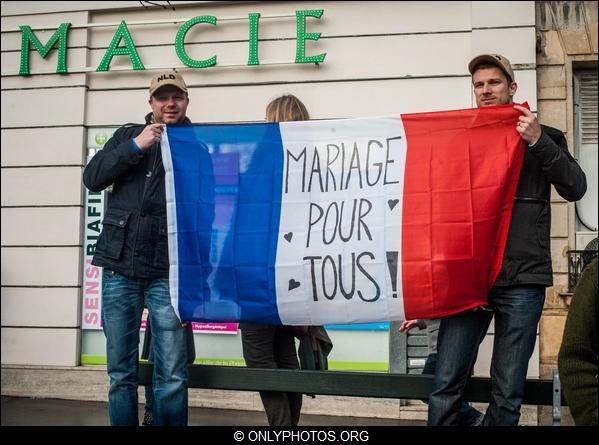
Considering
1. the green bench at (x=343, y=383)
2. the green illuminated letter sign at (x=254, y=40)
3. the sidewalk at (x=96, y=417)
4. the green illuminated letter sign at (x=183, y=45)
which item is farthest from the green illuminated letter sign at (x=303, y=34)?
the green bench at (x=343, y=383)

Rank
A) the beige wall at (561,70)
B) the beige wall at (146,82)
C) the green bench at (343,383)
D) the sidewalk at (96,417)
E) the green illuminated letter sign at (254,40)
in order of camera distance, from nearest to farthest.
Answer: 1. the green bench at (343,383)
2. the sidewalk at (96,417)
3. the beige wall at (561,70)
4. the beige wall at (146,82)
5. the green illuminated letter sign at (254,40)

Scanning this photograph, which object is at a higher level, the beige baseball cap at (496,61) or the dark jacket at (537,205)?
the beige baseball cap at (496,61)

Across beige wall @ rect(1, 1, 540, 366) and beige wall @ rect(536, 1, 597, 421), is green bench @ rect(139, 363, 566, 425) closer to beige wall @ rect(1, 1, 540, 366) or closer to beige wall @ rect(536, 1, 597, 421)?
beige wall @ rect(536, 1, 597, 421)

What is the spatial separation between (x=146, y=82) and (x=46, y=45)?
3.76ft

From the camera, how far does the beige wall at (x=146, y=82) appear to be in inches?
278

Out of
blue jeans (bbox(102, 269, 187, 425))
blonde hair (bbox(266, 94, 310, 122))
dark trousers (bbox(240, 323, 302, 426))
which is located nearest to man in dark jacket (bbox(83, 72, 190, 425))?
blue jeans (bbox(102, 269, 187, 425))

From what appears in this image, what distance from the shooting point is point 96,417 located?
6.61 metres

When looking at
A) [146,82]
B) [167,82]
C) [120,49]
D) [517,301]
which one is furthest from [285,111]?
[120,49]

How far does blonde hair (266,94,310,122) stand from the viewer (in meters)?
4.45

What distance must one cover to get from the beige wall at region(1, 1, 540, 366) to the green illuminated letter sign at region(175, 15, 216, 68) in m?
0.09

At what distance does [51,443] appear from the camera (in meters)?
4.08

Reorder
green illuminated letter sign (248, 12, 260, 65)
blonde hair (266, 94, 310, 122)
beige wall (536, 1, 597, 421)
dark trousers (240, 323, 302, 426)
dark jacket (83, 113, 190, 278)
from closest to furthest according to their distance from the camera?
dark jacket (83, 113, 190, 278), dark trousers (240, 323, 302, 426), blonde hair (266, 94, 310, 122), beige wall (536, 1, 597, 421), green illuminated letter sign (248, 12, 260, 65)

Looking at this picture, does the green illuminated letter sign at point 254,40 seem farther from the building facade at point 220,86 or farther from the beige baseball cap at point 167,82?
the beige baseball cap at point 167,82

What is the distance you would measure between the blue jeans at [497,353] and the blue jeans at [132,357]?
138cm
